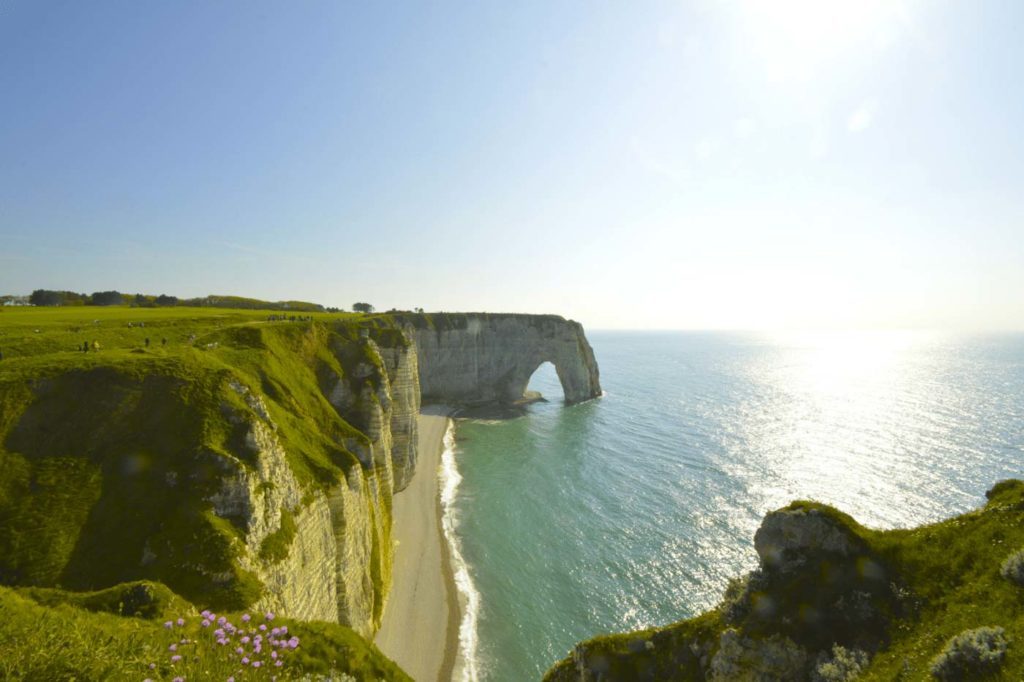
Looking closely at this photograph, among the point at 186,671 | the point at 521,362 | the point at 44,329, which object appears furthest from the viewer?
the point at 521,362

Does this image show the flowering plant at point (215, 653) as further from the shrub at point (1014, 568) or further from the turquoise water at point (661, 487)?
the turquoise water at point (661, 487)

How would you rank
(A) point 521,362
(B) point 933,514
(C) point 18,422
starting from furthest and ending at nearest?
(A) point 521,362 → (B) point 933,514 → (C) point 18,422

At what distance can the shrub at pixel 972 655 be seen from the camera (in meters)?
7.56

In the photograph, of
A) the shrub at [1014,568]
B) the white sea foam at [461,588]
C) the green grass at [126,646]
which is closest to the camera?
the shrub at [1014,568]

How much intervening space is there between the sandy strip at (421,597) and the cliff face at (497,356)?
45678 mm

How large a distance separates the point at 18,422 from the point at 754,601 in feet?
99.8

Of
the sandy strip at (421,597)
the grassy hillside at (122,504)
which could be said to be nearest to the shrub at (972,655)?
the grassy hillside at (122,504)

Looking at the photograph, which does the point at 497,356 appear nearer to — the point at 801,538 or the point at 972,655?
the point at 801,538

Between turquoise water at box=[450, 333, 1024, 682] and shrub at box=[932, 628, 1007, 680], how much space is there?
23.6 meters

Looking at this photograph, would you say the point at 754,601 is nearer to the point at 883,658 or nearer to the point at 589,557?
the point at 883,658

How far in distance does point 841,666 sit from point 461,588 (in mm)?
28661

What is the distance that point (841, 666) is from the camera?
1033 centimetres

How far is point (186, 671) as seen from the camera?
413 inches

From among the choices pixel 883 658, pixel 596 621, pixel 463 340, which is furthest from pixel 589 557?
pixel 463 340
